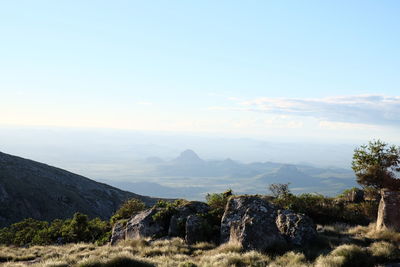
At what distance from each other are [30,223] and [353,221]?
1364 inches

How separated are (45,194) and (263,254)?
267ft

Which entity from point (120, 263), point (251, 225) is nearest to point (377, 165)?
point (251, 225)

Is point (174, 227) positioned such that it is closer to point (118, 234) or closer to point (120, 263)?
point (118, 234)

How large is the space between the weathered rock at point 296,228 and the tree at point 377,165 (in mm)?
9059

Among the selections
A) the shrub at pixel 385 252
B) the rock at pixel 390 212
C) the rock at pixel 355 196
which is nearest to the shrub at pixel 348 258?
the shrub at pixel 385 252

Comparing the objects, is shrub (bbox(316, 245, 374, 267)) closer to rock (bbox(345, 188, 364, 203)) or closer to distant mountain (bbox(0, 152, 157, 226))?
rock (bbox(345, 188, 364, 203))

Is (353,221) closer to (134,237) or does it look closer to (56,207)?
(134,237)

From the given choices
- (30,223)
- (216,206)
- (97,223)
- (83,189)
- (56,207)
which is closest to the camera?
(216,206)

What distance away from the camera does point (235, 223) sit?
18.0 meters

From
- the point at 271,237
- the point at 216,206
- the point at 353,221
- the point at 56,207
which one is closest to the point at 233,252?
the point at 271,237

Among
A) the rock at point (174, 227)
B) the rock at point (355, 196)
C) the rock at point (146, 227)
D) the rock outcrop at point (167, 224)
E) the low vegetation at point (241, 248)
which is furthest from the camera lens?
the rock at point (355, 196)

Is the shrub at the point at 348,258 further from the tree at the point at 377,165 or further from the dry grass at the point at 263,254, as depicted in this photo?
the tree at the point at 377,165

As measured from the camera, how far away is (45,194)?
270 ft

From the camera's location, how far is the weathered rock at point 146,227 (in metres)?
22.3
